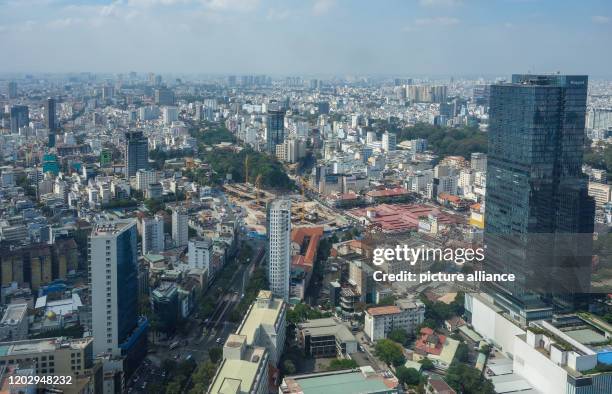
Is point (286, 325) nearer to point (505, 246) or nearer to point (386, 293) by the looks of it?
point (386, 293)

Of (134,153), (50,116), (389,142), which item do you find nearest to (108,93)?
(50,116)

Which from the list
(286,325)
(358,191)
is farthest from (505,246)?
(358,191)

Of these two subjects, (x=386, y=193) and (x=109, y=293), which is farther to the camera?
(x=386, y=193)

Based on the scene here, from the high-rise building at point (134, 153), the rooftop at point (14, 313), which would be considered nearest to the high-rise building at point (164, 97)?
the high-rise building at point (134, 153)

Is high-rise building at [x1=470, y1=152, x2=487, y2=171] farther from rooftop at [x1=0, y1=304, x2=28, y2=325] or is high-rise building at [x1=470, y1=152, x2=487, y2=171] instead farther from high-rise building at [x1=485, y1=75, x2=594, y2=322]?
rooftop at [x1=0, y1=304, x2=28, y2=325]

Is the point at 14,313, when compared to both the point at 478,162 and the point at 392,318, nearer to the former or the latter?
the point at 392,318
